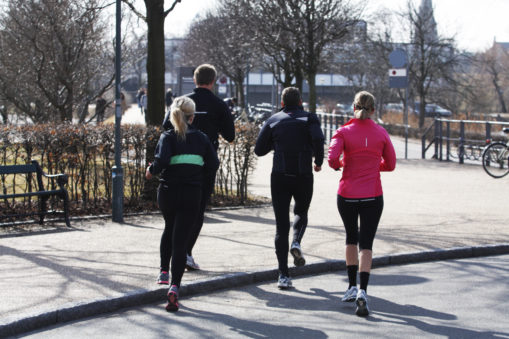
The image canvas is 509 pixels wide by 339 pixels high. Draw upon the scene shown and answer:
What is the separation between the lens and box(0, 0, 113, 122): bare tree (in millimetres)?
16469

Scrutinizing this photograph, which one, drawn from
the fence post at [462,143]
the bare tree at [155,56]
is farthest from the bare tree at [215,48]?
the bare tree at [155,56]

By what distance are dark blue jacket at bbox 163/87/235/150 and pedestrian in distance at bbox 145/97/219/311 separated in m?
0.92

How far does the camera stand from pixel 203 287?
6656 mm

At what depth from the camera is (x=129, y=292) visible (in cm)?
618

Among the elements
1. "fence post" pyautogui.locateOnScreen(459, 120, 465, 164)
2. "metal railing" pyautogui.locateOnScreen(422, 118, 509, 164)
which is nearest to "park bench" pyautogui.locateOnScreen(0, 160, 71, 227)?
"metal railing" pyautogui.locateOnScreen(422, 118, 509, 164)

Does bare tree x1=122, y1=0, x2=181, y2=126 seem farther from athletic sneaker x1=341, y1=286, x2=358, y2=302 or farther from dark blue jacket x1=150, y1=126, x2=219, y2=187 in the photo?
athletic sneaker x1=341, y1=286, x2=358, y2=302

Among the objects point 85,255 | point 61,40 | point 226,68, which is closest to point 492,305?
point 85,255

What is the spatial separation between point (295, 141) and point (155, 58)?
228 inches

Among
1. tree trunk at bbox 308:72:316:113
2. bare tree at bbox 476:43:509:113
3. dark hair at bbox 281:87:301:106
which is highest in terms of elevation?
bare tree at bbox 476:43:509:113

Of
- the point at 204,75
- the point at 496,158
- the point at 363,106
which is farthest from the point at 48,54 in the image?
the point at 363,106

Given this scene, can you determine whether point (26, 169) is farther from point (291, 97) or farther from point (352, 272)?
point (352, 272)

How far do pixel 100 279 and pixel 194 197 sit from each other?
4.22 feet

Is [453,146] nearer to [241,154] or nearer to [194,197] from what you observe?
[241,154]

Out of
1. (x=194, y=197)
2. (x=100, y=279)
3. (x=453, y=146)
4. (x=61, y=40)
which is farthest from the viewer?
(x=453, y=146)
